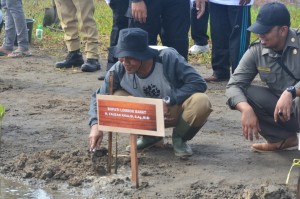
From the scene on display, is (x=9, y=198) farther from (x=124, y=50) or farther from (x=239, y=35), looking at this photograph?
(x=239, y=35)

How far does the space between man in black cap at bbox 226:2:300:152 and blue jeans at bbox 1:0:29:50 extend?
513cm

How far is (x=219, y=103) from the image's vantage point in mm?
8266

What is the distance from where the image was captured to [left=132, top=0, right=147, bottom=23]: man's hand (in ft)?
24.9

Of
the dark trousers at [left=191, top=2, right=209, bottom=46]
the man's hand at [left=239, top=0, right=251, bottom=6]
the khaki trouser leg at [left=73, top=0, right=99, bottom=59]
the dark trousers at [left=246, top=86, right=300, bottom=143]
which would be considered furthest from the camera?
the dark trousers at [left=191, top=2, right=209, bottom=46]

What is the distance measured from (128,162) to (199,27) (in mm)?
5053

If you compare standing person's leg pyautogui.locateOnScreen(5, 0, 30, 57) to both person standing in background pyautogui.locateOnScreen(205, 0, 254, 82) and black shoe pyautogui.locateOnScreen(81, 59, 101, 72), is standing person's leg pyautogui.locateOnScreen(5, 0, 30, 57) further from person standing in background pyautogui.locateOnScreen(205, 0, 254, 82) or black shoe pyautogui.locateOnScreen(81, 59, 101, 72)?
person standing in background pyautogui.locateOnScreen(205, 0, 254, 82)

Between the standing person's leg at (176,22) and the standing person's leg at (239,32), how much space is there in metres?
0.69

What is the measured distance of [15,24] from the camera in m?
10.7

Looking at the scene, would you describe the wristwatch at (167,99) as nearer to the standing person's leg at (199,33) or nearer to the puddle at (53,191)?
the puddle at (53,191)

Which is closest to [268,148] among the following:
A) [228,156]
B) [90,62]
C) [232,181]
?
[228,156]

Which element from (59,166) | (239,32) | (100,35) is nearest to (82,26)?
(239,32)

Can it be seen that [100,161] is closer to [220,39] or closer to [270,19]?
[270,19]

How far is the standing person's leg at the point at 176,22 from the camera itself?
7.91 m

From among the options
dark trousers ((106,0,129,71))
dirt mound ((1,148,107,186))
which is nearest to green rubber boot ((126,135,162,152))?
dirt mound ((1,148,107,186))
